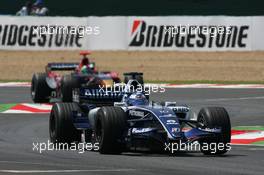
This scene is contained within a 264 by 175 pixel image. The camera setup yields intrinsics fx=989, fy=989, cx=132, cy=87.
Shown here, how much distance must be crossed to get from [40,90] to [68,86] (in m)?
1.68

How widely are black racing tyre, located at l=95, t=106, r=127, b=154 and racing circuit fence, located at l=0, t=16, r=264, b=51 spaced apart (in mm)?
21035

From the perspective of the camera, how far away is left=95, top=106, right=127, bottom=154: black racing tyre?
13406 mm

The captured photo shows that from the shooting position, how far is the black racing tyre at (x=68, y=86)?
22953 mm

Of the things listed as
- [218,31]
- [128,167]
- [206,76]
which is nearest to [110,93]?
[128,167]

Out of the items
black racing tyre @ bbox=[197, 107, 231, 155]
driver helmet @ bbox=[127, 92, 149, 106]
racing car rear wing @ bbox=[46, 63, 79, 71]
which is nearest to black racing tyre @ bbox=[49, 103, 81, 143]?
driver helmet @ bbox=[127, 92, 149, 106]

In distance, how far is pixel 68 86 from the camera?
2298 cm

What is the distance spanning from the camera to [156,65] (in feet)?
115

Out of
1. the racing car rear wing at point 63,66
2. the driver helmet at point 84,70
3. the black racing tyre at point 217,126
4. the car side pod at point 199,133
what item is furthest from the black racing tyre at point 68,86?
the car side pod at point 199,133

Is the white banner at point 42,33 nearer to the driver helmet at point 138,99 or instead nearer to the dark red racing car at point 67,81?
the dark red racing car at point 67,81

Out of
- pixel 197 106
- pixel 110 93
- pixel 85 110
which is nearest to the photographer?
pixel 85 110

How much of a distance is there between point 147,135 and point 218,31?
21.3 metres

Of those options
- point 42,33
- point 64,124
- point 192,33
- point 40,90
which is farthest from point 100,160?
point 42,33

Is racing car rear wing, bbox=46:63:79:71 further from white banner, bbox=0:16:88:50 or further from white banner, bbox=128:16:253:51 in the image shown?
white banner, bbox=0:16:88:50
